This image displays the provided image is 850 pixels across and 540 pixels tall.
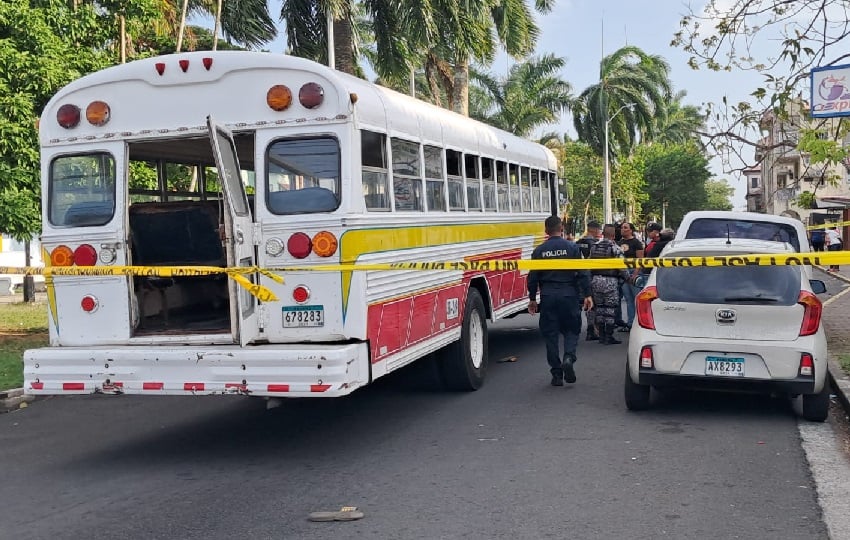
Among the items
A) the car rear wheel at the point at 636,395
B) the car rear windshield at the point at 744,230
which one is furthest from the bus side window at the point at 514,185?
the car rear wheel at the point at 636,395

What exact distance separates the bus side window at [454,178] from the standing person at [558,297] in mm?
967

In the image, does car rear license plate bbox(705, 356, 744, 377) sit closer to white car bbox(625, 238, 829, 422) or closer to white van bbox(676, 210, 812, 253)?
white car bbox(625, 238, 829, 422)

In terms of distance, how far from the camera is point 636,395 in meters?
8.54

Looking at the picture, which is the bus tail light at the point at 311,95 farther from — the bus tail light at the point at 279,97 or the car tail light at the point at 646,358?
the car tail light at the point at 646,358

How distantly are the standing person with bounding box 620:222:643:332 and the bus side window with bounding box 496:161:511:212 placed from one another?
8.70 feet

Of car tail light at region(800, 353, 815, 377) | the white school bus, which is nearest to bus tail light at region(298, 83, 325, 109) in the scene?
the white school bus

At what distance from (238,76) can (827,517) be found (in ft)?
16.8

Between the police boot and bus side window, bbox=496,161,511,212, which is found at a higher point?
bus side window, bbox=496,161,511,212

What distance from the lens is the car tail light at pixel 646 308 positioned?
8.31 meters

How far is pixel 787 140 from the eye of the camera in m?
13.1

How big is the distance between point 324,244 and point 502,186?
525 cm

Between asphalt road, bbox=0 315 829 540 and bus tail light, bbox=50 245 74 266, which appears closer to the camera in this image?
asphalt road, bbox=0 315 829 540

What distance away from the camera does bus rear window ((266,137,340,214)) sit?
7.21 metres

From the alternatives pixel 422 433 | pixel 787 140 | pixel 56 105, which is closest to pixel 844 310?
pixel 787 140
